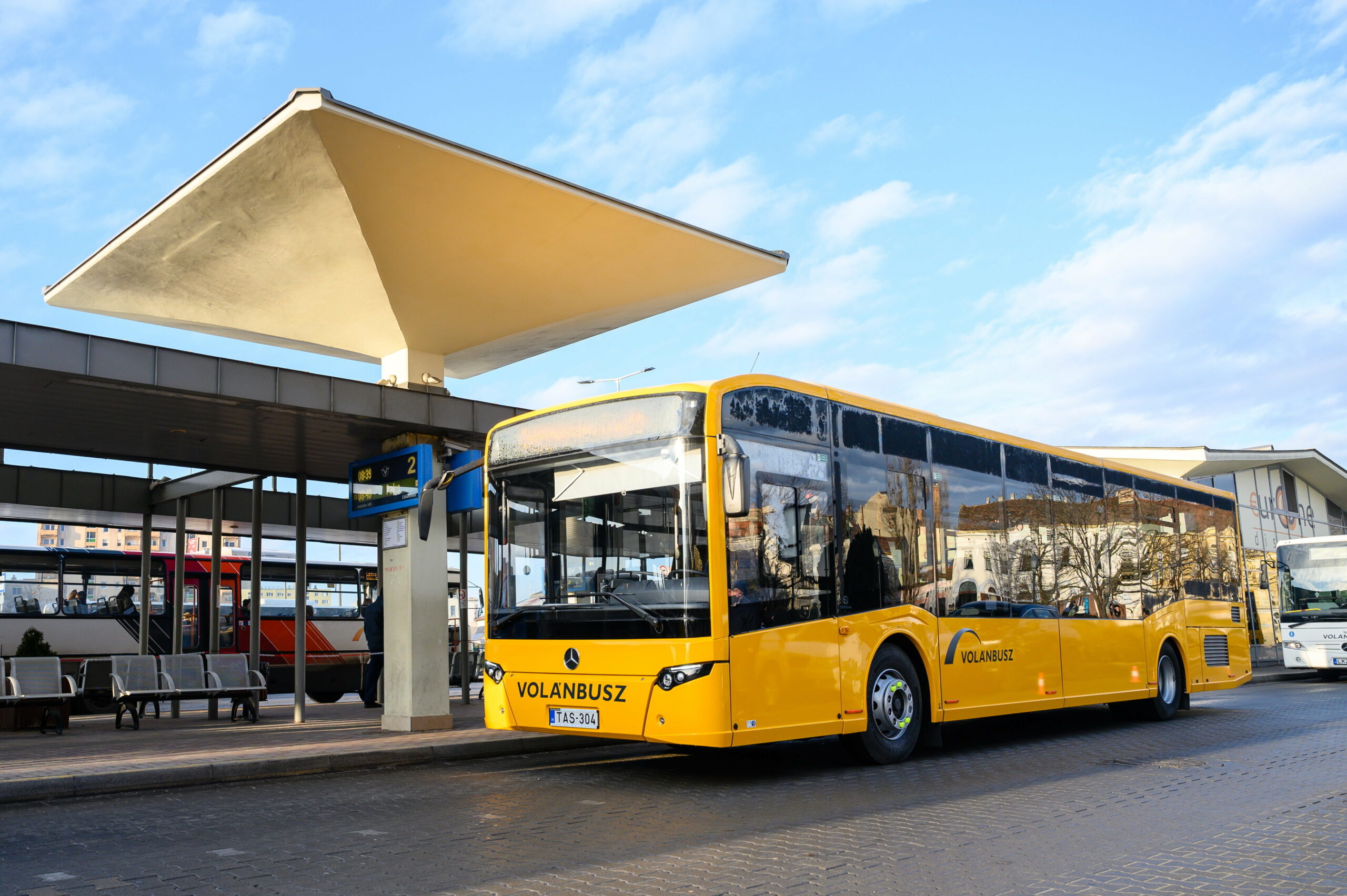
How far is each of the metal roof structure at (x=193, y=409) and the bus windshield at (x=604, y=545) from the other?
3.53 metres

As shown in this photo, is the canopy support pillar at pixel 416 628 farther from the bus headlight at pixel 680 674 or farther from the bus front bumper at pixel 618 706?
the bus headlight at pixel 680 674

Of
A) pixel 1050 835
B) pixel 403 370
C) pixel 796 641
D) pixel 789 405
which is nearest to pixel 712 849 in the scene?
pixel 1050 835

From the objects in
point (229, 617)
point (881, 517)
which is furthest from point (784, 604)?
point (229, 617)

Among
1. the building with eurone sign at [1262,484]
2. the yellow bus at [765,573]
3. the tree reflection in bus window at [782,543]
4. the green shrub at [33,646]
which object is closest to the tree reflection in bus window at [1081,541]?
the yellow bus at [765,573]

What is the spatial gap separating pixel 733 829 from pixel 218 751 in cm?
670

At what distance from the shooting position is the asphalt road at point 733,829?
537cm

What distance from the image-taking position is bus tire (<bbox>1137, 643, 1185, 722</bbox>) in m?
14.3

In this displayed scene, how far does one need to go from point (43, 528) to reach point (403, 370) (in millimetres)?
11729

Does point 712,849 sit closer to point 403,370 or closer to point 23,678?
point 403,370

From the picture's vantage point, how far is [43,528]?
2181 centimetres

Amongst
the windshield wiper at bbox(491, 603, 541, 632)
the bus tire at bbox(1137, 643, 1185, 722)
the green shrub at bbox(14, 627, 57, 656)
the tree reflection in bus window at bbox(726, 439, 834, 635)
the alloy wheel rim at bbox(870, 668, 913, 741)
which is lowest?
the bus tire at bbox(1137, 643, 1185, 722)

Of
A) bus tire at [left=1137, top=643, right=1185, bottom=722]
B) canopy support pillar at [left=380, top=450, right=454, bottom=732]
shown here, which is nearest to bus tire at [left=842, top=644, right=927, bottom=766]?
bus tire at [left=1137, top=643, right=1185, bottom=722]

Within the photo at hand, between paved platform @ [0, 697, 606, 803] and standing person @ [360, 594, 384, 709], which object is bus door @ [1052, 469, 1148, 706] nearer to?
paved platform @ [0, 697, 606, 803]

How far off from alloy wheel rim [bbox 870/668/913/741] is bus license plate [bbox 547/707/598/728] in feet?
8.40
